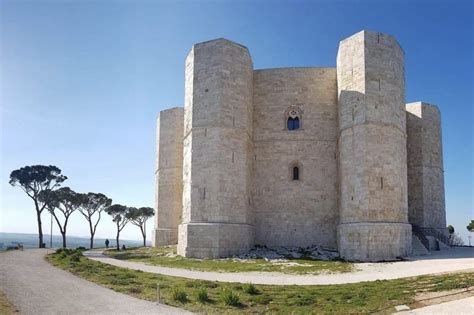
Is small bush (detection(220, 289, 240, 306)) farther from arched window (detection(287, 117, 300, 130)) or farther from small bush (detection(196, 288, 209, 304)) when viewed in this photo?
arched window (detection(287, 117, 300, 130))

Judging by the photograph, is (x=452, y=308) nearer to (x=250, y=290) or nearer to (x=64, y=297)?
(x=250, y=290)

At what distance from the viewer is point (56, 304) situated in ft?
36.2

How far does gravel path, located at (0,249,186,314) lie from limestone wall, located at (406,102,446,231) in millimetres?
25216

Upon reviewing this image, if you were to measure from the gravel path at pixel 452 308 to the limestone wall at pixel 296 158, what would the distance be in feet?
55.4

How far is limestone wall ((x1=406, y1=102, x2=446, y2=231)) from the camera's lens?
31.2 meters

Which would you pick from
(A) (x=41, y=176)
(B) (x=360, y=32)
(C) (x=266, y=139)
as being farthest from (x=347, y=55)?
(A) (x=41, y=176)

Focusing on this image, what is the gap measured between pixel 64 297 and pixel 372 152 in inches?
698

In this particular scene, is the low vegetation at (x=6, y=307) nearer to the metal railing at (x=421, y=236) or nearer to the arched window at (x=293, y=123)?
the arched window at (x=293, y=123)

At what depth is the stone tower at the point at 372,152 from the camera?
22.7 metres

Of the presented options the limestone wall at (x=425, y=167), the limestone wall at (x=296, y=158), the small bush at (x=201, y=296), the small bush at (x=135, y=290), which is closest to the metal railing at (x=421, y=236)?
the limestone wall at (x=425, y=167)

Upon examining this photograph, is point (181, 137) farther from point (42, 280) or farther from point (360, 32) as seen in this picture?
point (42, 280)

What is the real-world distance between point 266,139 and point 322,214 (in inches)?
248

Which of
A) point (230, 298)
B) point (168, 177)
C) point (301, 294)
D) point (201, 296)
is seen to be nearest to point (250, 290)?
point (230, 298)

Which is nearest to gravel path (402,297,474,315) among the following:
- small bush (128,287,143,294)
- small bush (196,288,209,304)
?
small bush (196,288,209,304)
